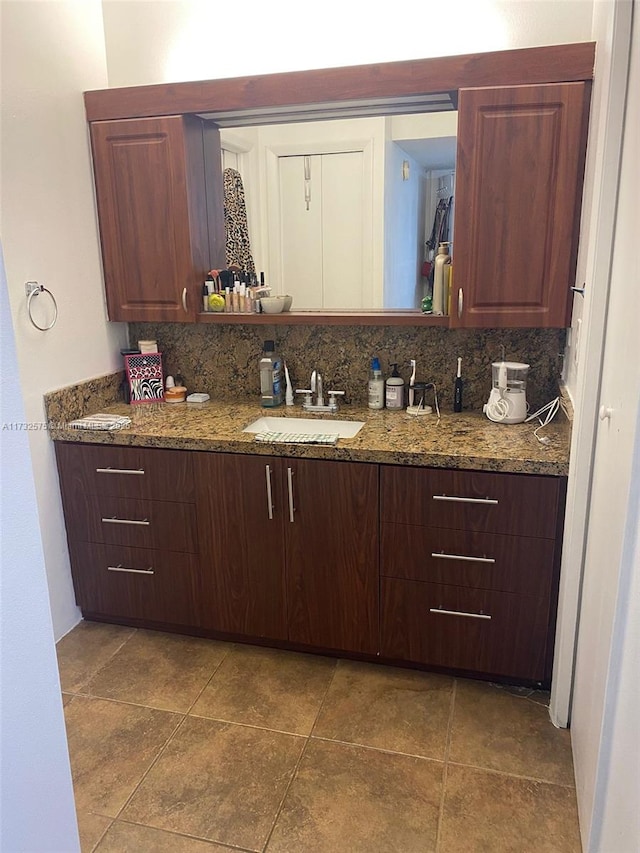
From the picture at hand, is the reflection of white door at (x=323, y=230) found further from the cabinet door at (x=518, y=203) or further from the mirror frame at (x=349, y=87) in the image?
the cabinet door at (x=518, y=203)

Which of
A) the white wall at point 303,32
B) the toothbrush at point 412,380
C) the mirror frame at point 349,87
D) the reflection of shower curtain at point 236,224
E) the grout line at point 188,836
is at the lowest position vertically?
the grout line at point 188,836

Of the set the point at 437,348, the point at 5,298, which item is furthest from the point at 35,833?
the point at 437,348

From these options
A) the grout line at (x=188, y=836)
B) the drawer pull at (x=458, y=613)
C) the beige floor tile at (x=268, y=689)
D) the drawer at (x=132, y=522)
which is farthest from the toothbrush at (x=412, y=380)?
the grout line at (x=188, y=836)

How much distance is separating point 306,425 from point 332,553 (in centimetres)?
57

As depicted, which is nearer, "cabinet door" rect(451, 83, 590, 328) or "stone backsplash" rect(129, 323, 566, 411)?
"cabinet door" rect(451, 83, 590, 328)

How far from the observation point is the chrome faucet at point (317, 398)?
2629 mm

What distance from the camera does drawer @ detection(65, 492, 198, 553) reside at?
2.39m

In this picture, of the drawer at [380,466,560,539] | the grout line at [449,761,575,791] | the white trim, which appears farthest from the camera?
the drawer at [380,466,560,539]

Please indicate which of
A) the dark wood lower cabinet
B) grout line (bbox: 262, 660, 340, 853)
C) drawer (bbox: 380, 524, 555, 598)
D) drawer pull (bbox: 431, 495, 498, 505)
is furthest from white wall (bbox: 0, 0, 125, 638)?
drawer pull (bbox: 431, 495, 498, 505)

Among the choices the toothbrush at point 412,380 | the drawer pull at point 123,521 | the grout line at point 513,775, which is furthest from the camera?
the toothbrush at point 412,380

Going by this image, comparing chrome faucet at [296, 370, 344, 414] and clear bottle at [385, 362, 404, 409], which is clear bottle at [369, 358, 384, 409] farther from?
chrome faucet at [296, 370, 344, 414]

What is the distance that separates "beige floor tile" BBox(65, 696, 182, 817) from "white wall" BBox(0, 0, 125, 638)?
0.52m

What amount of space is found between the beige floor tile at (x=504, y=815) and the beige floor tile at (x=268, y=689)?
20.3 inches

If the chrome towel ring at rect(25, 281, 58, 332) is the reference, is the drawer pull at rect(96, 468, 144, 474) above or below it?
below
